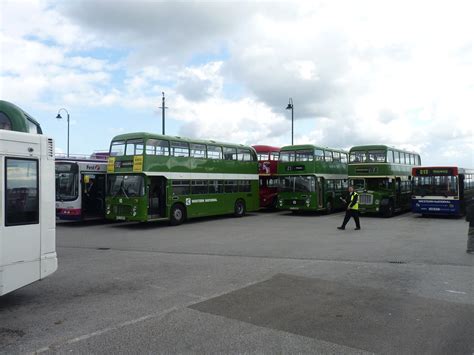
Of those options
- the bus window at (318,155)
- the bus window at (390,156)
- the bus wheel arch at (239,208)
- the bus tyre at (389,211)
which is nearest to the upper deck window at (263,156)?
the bus window at (318,155)

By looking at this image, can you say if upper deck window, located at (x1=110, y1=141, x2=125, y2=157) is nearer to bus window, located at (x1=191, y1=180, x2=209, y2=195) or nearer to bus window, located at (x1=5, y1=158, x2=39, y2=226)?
bus window, located at (x1=191, y1=180, x2=209, y2=195)

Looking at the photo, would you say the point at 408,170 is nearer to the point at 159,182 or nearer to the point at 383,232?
the point at 383,232

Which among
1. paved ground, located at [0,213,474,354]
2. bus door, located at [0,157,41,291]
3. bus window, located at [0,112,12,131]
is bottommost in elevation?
paved ground, located at [0,213,474,354]

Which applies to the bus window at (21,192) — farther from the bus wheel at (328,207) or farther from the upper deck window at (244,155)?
the bus wheel at (328,207)

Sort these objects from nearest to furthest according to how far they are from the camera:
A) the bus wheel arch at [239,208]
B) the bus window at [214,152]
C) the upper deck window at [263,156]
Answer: the bus window at [214,152], the bus wheel arch at [239,208], the upper deck window at [263,156]

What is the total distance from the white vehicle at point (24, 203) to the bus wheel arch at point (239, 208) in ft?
55.7

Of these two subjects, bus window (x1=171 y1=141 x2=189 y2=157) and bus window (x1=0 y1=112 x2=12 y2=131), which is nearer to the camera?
bus window (x1=0 y1=112 x2=12 y2=131)

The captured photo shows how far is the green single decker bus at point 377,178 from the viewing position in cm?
2331

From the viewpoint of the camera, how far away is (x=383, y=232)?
16297mm

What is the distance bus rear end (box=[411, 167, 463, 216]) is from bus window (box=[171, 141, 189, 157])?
12.2m

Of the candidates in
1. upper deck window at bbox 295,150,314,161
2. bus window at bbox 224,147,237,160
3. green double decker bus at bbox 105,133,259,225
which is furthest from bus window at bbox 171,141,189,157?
upper deck window at bbox 295,150,314,161

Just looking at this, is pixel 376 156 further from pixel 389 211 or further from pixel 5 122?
pixel 5 122

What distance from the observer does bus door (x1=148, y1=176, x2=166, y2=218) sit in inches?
736

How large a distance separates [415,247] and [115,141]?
1293cm
